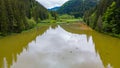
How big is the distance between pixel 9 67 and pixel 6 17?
31.6 m

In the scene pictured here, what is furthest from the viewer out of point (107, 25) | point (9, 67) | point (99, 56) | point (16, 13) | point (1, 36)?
point (16, 13)

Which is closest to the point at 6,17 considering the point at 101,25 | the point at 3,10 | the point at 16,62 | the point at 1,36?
the point at 3,10

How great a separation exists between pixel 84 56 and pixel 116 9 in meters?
27.1

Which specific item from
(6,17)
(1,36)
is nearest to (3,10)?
(6,17)

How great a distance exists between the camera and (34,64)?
24.7 m

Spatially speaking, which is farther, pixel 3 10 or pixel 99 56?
pixel 3 10

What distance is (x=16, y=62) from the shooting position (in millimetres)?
25828

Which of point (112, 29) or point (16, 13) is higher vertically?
point (16, 13)

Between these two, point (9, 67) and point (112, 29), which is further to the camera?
point (112, 29)

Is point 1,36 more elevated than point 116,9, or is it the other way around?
point 116,9

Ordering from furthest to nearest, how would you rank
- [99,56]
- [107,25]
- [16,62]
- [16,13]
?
[16,13]
[107,25]
[99,56]
[16,62]

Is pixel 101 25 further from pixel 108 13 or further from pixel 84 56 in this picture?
pixel 84 56

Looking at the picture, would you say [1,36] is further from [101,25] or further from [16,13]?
[101,25]

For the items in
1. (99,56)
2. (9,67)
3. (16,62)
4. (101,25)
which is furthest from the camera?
(101,25)
